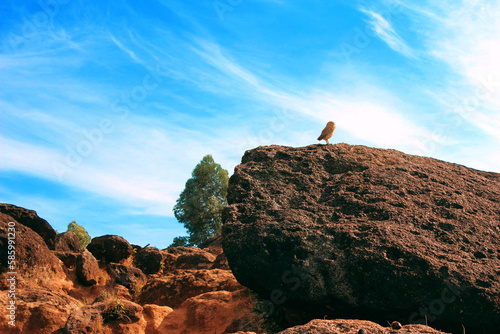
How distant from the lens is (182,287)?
1020 centimetres

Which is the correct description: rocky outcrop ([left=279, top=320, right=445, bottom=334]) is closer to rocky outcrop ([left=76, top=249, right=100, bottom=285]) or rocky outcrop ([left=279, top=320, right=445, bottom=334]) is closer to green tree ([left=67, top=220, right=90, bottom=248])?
rocky outcrop ([left=76, top=249, right=100, bottom=285])

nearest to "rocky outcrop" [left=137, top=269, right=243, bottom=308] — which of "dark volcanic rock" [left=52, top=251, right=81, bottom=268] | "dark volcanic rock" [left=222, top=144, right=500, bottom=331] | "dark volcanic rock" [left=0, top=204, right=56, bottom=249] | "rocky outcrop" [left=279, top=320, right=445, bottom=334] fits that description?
"dark volcanic rock" [left=52, top=251, right=81, bottom=268]

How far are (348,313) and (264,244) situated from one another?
1.72m

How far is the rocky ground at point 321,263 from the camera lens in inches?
257

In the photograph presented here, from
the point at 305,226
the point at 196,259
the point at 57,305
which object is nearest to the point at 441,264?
the point at 305,226

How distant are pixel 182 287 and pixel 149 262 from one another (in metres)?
2.38

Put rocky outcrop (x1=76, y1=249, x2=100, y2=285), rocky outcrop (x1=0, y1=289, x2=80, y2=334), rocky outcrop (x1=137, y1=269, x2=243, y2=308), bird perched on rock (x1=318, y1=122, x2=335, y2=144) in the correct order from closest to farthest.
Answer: rocky outcrop (x1=0, y1=289, x2=80, y2=334) < rocky outcrop (x1=137, y1=269, x2=243, y2=308) < bird perched on rock (x1=318, y1=122, x2=335, y2=144) < rocky outcrop (x1=76, y1=249, x2=100, y2=285)

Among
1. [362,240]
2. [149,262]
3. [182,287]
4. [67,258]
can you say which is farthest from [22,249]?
[362,240]

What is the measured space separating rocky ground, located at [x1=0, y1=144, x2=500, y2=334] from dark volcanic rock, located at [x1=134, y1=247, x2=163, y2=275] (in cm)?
154

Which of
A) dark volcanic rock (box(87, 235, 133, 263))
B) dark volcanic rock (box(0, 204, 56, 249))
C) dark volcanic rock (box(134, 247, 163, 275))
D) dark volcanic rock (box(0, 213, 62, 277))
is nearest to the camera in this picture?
dark volcanic rock (box(0, 213, 62, 277))

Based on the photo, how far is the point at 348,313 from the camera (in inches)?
266

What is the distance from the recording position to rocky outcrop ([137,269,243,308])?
991 cm

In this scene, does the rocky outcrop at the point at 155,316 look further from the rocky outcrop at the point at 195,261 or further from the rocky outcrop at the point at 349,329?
the rocky outcrop at the point at 349,329

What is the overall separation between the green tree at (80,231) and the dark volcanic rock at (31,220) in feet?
40.8
